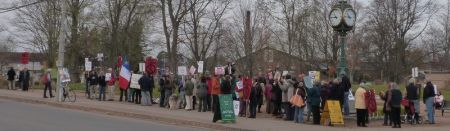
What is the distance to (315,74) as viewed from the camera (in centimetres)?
2772

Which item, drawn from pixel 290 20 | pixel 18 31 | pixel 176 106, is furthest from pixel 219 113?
pixel 18 31

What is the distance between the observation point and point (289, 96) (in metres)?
22.8

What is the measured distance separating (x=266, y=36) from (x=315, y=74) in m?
32.9

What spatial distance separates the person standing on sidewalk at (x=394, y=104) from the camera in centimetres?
2058

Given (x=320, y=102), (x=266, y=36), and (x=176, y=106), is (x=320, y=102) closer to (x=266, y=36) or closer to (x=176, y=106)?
(x=176, y=106)

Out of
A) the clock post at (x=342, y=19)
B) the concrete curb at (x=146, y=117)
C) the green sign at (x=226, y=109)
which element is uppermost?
the clock post at (x=342, y=19)

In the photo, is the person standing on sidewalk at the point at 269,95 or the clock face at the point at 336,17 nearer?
the clock face at the point at 336,17

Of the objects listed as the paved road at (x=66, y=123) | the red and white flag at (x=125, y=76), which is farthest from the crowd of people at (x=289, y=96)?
the paved road at (x=66, y=123)

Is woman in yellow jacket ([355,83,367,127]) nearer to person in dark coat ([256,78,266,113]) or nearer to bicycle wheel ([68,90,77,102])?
person in dark coat ([256,78,266,113])

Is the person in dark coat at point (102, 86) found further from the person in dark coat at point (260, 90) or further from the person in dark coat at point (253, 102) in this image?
the person in dark coat at point (253, 102)

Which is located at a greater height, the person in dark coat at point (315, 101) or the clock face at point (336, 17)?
the clock face at point (336, 17)

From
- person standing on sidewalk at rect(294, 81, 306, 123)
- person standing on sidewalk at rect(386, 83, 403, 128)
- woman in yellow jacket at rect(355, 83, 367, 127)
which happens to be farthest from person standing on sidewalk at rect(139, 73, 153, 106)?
person standing on sidewalk at rect(386, 83, 403, 128)

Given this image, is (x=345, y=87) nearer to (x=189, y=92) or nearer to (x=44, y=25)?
(x=189, y=92)

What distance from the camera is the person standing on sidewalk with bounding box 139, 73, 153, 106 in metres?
28.9
